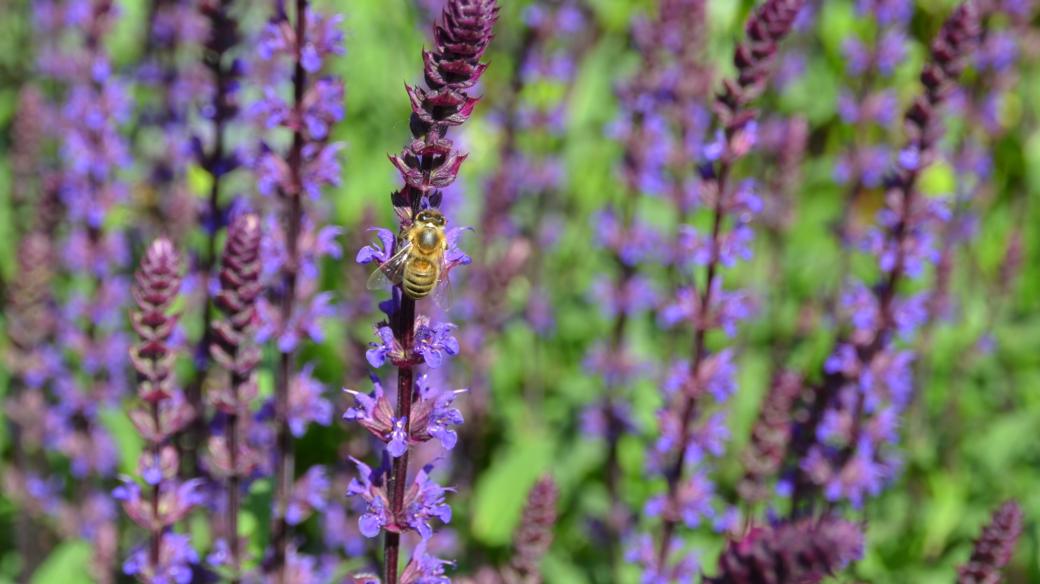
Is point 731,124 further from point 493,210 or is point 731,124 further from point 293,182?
point 493,210

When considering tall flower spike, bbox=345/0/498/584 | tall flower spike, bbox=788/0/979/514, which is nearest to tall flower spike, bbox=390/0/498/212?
tall flower spike, bbox=345/0/498/584

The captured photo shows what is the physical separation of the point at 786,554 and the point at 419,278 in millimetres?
1558

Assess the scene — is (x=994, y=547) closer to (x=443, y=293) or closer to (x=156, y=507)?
(x=443, y=293)

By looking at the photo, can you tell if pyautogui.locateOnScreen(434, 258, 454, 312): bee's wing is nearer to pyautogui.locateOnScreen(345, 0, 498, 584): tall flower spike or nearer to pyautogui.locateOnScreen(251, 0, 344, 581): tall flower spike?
pyautogui.locateOnScreen(345, 0, 498, 584): tall flower spike

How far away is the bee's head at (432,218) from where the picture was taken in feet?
12.0

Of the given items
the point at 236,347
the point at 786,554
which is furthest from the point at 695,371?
the point at 786,554

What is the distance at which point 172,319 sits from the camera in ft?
13.8

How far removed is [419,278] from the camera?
370 centimetres

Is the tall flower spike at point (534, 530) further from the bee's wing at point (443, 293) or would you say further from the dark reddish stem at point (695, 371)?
the bee's wing at point (443, 293)

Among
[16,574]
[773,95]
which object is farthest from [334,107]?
[773,95]

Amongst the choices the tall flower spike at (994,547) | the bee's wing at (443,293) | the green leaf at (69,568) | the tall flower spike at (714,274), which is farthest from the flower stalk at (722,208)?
the green leaf at (69,568)

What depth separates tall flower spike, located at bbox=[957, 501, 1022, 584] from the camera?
425cm

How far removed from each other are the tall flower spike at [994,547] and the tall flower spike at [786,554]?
171cm

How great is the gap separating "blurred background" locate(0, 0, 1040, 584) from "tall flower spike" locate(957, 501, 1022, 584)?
1.30 metres
